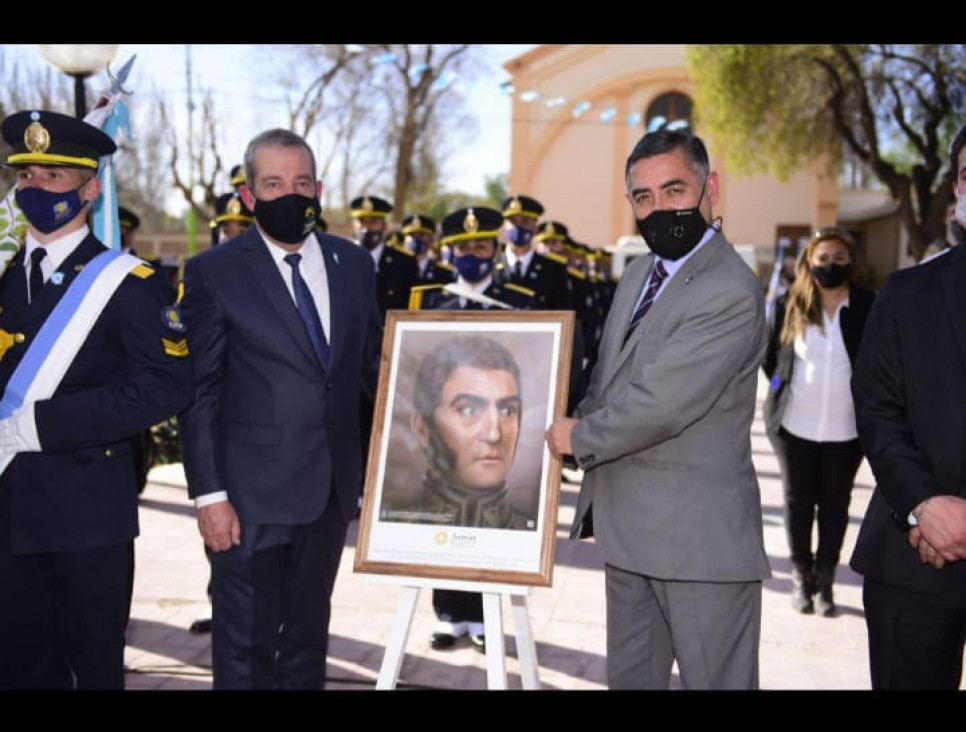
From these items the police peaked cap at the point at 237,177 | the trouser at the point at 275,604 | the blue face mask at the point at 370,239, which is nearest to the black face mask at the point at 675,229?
the trouser at the point at 275,604

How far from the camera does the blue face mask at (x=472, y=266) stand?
533 cm

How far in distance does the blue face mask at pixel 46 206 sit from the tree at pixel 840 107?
2075cm

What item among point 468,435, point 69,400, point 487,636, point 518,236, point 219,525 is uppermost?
point 518,236

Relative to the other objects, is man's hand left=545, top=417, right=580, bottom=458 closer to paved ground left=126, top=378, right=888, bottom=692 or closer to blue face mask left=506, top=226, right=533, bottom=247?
paved ground left=126, top=378, right=888, bottom=692

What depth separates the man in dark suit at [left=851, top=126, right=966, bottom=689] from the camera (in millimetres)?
2627

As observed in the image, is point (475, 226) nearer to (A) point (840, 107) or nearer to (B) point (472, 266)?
(B) point (472, 266)

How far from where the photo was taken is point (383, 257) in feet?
28.7

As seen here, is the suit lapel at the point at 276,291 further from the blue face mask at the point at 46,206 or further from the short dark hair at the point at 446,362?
the blue face mask at the point at 46,206

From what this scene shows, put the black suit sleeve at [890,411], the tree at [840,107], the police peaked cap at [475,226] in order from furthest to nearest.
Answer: the tree at [840,107] → the police peaked cap at [475,226] → the black suit sleeve at [890,411]

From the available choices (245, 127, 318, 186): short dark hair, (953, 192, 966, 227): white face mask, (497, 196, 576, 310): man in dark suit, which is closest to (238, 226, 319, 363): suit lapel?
(245, 127, 318, 186): short dark hair

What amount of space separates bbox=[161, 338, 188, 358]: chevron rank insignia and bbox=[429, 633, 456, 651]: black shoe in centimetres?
242

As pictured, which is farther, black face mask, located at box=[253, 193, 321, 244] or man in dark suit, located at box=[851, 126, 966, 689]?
black face mask, located at box=[253, 193, 321, 244]

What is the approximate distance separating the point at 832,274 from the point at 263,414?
11.4 ft

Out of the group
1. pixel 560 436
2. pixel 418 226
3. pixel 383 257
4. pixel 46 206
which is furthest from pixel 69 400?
pixel 418 226
